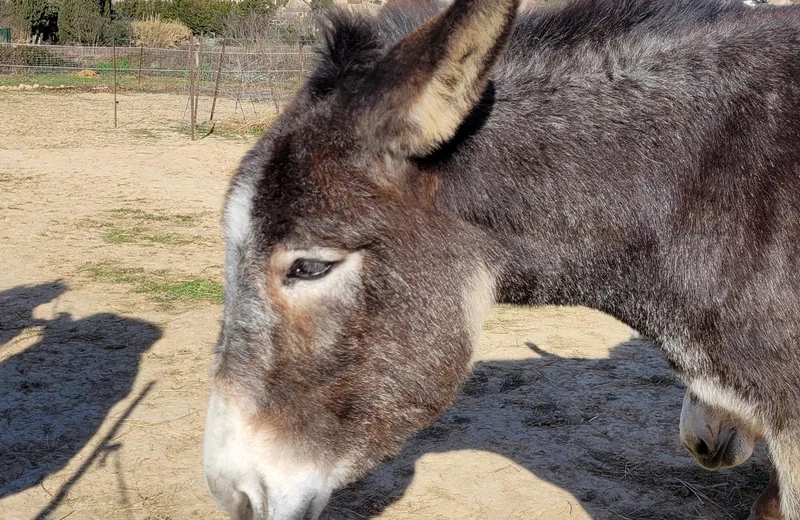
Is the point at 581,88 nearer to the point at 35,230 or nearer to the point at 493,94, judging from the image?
the point at 493,94

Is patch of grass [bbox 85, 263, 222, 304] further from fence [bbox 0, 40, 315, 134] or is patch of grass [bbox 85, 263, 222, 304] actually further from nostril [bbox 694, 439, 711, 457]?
fence [bbox 0, 40, 315, 134]

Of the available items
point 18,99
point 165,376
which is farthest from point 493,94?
point 18,99

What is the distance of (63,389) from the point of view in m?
5.36

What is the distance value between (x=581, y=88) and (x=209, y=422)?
142cm

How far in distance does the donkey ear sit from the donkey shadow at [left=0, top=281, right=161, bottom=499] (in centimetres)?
337

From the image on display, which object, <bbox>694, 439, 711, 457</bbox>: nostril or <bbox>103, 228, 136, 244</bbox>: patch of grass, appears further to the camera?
<bbox>103, 228, 136, 244</bbox>: patch of grass

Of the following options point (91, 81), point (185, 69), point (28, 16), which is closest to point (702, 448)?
point (185, 69)

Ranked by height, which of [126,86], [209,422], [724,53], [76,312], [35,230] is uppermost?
[724,53]

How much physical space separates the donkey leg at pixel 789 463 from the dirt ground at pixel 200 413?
73.0 inches

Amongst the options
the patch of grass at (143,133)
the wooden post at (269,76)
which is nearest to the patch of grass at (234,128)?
the wooden post at (269,76)

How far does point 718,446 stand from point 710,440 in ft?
0.17

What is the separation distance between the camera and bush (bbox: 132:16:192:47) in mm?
44403

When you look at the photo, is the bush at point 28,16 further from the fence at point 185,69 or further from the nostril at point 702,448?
the nostril at point 702,448

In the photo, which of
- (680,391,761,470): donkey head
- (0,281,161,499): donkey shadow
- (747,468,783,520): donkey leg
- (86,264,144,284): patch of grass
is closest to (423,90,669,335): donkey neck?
(680,391,761,470): donkey head
